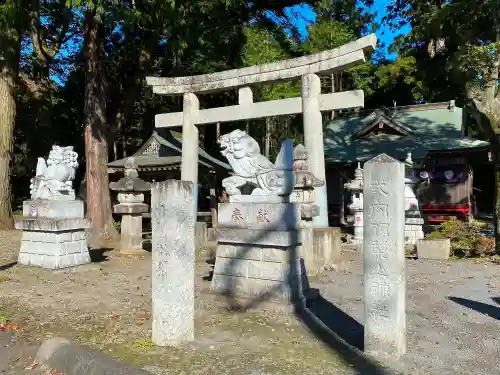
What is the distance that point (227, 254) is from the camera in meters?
6.64

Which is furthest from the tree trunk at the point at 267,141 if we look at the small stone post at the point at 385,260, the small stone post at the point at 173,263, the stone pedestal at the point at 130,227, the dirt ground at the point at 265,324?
the small stone post at the point at 385,260

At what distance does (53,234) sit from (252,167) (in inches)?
177

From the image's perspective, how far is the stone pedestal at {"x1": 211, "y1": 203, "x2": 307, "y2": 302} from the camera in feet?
20.1

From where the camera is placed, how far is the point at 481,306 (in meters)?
6.46

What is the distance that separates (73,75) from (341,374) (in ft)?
74.6

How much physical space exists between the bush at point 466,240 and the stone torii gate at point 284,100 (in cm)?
360

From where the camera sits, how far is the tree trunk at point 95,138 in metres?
13.2

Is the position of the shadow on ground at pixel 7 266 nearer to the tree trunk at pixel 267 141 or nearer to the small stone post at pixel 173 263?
the small stone post at pixel 173 263

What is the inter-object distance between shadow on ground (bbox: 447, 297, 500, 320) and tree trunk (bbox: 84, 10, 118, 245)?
9731mm

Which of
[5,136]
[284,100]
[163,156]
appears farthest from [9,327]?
[163,156]

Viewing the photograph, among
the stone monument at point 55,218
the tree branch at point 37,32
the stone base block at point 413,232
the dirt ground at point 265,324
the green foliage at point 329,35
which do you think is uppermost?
the green foliage at point 329,35

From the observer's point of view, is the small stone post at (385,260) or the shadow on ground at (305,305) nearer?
the small stone post at (385,260)

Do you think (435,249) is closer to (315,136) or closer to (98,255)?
(315,136)

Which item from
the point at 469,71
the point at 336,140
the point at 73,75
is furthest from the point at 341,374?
the point at 73,75
